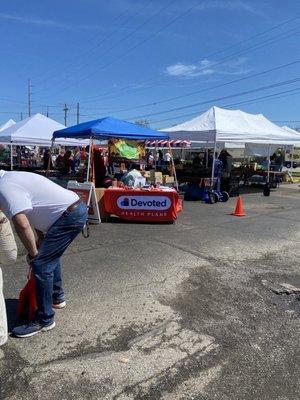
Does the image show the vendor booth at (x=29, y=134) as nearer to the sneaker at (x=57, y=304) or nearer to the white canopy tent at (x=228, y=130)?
the white canopy tent at (x=228, y=130)

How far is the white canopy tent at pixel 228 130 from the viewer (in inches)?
584

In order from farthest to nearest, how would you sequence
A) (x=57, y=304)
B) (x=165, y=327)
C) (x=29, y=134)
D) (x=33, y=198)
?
Result: (x=29, y=134) < (x=57, y=304) < (x=165, y=327) < (x=33, y=198)

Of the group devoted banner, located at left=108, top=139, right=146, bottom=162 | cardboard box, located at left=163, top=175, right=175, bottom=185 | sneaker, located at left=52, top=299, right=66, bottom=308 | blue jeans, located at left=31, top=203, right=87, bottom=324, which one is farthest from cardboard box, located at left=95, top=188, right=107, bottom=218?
blue jeans, located at left=31, top=203, right=87, bottom=324

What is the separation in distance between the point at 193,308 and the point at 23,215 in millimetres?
2294

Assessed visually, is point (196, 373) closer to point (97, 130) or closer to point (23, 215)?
point (23, 215)

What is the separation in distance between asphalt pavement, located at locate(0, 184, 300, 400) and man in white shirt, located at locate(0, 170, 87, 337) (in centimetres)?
35

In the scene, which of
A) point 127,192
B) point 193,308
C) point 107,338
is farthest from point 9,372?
point 127,192

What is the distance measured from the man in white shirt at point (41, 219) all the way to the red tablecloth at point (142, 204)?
19.3 feet

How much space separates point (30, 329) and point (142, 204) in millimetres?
6185

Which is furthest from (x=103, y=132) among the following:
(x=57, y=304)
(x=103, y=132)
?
(x=57, y=304)

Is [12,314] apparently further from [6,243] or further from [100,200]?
[100,200]

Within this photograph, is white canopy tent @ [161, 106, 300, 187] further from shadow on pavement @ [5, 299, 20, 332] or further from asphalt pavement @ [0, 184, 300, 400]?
shadow on pavement @ [5, 299, 20, 332]

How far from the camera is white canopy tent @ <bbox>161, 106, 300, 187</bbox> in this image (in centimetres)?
1484

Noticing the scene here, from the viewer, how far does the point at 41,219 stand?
3.65 metres
